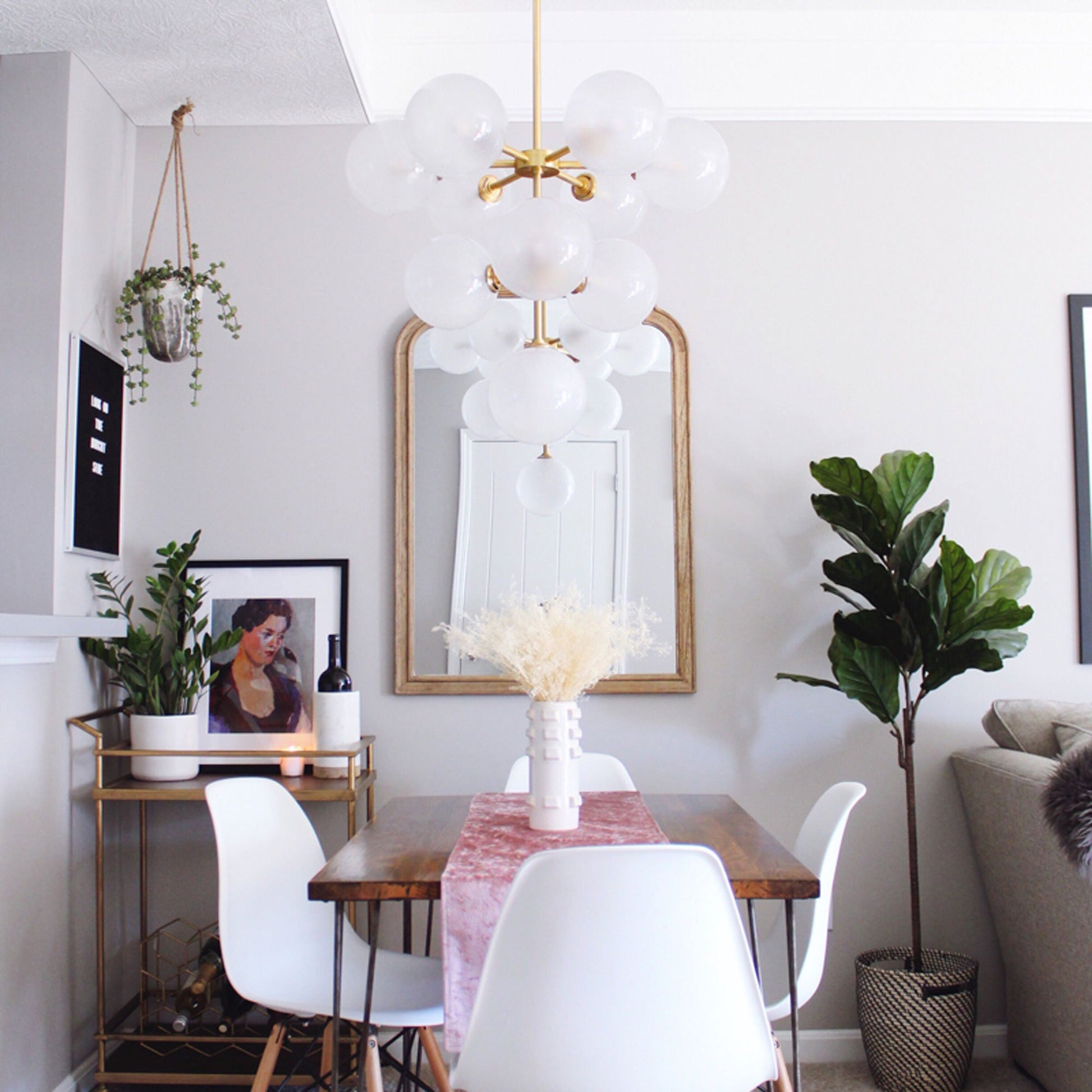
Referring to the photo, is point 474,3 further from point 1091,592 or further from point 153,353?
point 1091,592

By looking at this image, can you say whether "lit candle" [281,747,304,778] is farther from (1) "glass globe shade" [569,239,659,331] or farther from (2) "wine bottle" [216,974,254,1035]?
(1) "glass globe shade" [569,239,659,331]

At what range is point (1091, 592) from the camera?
3031 millimetres

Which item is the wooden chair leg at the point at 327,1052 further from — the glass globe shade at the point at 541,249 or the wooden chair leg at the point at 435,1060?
the glass globe shade at the point at 541,249

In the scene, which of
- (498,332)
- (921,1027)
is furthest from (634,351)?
(921,1027)

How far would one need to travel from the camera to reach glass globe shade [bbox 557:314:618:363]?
88.3 inches

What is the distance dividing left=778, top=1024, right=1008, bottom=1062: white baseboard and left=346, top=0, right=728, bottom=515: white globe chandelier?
2.05 m

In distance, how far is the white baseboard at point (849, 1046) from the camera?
2898 mm

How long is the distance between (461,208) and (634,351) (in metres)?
Result: 0.64

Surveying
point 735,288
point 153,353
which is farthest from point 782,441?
point 153,353

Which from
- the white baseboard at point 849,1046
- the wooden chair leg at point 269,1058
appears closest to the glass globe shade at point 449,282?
the wooden chair leg at point 269,1058

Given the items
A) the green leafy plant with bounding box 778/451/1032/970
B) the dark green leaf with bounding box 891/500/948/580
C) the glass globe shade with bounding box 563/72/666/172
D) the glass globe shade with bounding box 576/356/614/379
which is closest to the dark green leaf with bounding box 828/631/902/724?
the green leafy plant with bounding box 778/451/1032/970

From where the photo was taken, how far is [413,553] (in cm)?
300

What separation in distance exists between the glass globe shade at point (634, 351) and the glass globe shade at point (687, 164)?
21.2 inches

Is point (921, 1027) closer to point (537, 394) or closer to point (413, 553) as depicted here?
point (413, 553)
